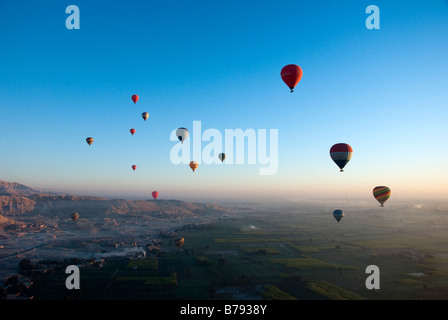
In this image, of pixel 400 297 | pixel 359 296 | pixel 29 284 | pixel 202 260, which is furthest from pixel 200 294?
pixel 400 297

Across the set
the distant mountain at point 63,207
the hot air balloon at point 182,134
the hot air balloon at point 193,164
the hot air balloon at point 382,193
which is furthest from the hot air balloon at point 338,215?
the distant mountain at point 63,207

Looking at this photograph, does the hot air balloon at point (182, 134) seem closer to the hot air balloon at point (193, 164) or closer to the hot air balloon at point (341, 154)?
the hot air balloon at point (193, 164)

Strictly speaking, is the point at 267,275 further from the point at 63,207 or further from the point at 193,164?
the point at 63,207

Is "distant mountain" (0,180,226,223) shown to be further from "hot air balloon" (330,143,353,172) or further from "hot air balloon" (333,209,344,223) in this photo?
"hot air balloon" (330,143,353,172)

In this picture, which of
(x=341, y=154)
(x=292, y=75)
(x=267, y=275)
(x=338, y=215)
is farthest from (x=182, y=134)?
(x=338, y=215)
